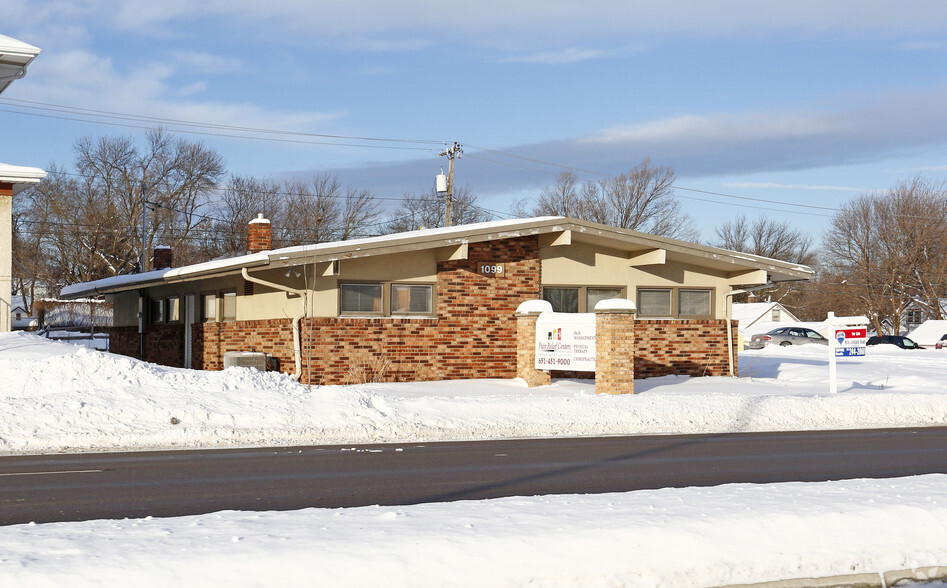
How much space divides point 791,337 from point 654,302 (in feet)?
107

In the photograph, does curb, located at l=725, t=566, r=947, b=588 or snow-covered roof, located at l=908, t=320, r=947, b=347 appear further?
snow-covered roof, located at l=908, t=320, r=947, b=347

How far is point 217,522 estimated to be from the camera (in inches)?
283

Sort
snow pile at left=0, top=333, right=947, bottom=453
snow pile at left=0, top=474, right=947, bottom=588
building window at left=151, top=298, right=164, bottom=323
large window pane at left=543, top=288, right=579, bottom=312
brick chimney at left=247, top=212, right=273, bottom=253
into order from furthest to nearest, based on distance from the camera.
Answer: building window at left=151, top=298, right=164, bottom=323 → brick chimney at left=247, top=212, right=273, bottom=253 → large window pane at left=543, top=288, right=579, bottom=312 → snow pile at left=0, top=333, right=947, bottom=453 → snow pile at left=0, top=474, right=947, bottom=588

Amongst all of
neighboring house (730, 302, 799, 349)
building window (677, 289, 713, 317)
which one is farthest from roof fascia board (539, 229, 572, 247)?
neighboring house (730, 302, 799, 349)

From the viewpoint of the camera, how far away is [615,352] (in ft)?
69.7

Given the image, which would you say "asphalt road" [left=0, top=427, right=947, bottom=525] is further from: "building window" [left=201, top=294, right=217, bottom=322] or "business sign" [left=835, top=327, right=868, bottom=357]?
"building window" [left=201, top=294, right=217, bottom=322]

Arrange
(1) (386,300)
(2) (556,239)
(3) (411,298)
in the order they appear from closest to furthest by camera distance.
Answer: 1. (1) (386,300)
2. (3) (411,298)
3. (2) (556,239)

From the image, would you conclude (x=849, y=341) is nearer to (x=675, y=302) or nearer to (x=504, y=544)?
(x=675, y=302)

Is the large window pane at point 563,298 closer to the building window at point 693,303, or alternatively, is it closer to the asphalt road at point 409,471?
the building window at point 693,303

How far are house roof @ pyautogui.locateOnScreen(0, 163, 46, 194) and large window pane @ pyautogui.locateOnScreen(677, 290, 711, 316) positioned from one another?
640 inches

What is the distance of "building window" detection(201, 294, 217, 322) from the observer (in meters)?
26.1

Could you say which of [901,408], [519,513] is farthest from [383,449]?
[901,408]

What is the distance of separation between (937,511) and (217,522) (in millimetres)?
5523

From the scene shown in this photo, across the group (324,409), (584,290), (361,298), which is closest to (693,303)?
(584,290)
